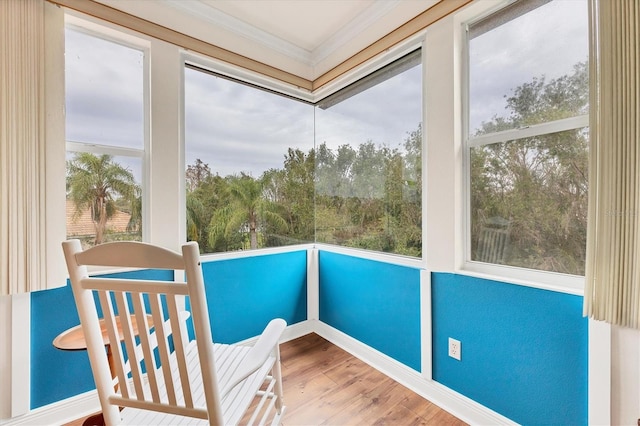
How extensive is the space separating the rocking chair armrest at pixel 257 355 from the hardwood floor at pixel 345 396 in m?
0.79

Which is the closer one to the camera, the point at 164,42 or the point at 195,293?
the point at 195,293

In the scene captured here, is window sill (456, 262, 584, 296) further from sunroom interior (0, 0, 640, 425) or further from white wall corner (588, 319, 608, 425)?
Result: white wall corner (588, 319, 608, 425)

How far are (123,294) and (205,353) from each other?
330 millimetres

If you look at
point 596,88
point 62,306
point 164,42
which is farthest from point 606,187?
Result: point 62,306

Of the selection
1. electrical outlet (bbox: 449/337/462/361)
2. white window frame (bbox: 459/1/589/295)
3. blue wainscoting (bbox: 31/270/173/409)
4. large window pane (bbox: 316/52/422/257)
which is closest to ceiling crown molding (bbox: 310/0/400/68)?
large window pane (bbox: 316/52/422/257)

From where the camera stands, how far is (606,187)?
3.63 ft

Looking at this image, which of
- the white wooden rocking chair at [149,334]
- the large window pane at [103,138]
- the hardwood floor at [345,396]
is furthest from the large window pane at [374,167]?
the large window pane at [103,138]

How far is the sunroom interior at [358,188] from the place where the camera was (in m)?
1.37

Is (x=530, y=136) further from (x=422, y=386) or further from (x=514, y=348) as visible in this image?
(x=422, y=386)

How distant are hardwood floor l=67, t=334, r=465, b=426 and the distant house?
43.2 inches

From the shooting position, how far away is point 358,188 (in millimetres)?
2549

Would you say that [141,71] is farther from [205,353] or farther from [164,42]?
[205,353]

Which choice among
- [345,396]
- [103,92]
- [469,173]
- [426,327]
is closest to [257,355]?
[345,396]

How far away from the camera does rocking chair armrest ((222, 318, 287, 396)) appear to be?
3.01 ft
